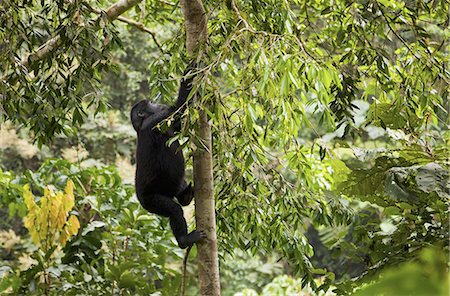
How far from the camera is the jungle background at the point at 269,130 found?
90.7 inches

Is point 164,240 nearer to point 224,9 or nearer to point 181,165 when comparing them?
point 181,165

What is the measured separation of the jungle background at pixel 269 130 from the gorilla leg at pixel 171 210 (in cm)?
21

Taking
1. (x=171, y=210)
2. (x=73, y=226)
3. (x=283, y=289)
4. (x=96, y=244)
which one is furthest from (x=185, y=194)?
(x=283, y=289)

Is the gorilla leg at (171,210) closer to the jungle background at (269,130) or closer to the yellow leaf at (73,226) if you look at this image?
the jungle background at (269,130)

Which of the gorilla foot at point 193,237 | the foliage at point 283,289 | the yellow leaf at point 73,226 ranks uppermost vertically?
the foliage at point 283,289

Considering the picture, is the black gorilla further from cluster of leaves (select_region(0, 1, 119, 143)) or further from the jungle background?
cluster of leaves (select_region(0, 1, 119, 143))

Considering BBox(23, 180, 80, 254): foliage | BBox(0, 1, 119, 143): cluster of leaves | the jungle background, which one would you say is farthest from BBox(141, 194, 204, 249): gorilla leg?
BBox(23, 180, 80, 254): foliage

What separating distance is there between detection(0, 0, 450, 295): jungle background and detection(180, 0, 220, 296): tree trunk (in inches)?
2.7

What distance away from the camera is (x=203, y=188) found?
2686 millimetres

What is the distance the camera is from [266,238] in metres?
3.41

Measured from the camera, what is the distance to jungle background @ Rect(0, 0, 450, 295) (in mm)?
2303

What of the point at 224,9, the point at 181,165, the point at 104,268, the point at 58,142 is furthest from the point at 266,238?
the point at 58,142

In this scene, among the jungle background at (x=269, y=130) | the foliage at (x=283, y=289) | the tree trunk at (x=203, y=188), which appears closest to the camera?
the jungle background at (x=269, y=130)

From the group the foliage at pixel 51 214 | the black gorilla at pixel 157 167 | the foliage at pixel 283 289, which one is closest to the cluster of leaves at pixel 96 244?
the foliage at pixel 51 214
